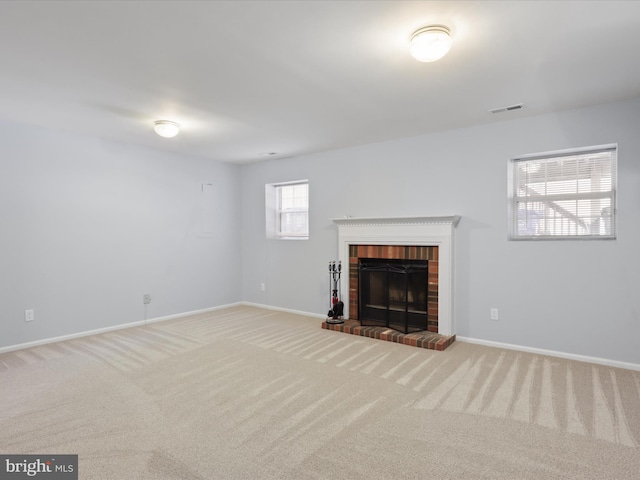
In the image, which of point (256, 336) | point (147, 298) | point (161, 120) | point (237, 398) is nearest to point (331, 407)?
point (237, 398)

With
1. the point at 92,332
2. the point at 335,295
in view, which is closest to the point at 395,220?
the point at 335,295

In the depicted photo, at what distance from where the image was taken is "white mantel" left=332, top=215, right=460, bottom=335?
4023 millimetres

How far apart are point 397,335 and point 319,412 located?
1.83 meters

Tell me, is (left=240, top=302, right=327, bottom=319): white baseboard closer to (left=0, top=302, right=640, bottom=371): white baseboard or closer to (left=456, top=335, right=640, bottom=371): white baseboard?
(left=0, top=302, right=640, bottom=371): white baseboard

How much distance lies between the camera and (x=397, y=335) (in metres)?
4.02

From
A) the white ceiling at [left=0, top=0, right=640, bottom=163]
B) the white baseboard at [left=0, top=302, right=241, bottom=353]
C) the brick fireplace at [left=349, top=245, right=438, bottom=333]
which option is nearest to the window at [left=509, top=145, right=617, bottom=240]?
the white ceiling at [left=0, top=0, right=640, bottom=163]

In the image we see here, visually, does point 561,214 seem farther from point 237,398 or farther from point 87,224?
point 87,224

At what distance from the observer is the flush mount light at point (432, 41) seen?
81.4 inches

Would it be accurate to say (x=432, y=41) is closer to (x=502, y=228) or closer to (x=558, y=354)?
(x=502, y=228)

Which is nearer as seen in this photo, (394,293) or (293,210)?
(394,293)

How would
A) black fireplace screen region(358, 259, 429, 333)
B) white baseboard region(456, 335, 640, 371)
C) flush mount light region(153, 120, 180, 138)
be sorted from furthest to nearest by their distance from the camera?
black fireplace screen region(358, 259, 429, 333)
flush mount light region(153, 120, 180, 138)
white baseboard region(456, 335, 640, 371)

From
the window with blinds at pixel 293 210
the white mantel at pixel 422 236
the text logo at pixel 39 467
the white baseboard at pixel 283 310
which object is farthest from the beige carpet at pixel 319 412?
the window with blinds at pixel 293 210

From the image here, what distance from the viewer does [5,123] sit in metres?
3.73

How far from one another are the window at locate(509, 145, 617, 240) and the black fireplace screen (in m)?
1.13
